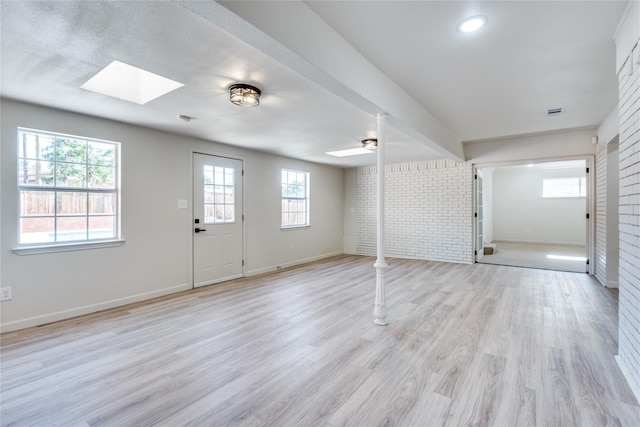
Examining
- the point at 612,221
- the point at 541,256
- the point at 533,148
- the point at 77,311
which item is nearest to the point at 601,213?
the point at 612,221

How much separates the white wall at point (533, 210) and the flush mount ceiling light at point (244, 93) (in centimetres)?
947

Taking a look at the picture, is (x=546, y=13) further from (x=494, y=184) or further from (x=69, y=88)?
(x=494, y=184)

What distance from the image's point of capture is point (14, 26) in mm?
1779

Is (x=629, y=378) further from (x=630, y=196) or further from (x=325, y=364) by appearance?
(x=325, y=364)

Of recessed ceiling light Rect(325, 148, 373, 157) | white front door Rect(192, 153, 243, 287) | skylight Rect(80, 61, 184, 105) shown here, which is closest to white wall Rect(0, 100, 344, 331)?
white front door Rect(192, 153, 243, 287)

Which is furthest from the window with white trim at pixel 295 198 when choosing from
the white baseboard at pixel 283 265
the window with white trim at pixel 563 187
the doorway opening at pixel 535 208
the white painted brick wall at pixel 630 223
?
the window with white trim at pixel 563 187

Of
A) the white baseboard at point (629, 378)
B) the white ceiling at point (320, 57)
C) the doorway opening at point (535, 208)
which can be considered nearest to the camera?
the white ceiling at point (320, 57)

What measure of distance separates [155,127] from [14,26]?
2.17 metres

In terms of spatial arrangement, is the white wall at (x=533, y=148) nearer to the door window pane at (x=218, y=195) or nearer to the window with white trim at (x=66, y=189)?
the door window pane at (x=218, y=195)

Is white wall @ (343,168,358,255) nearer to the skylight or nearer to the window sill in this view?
the window sill

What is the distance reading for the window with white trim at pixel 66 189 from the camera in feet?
10.2

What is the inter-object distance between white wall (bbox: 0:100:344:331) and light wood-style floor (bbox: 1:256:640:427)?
30cm

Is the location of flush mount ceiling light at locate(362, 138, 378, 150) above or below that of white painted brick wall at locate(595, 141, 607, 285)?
above

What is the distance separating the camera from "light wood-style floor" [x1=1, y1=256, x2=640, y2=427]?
1.75 m
